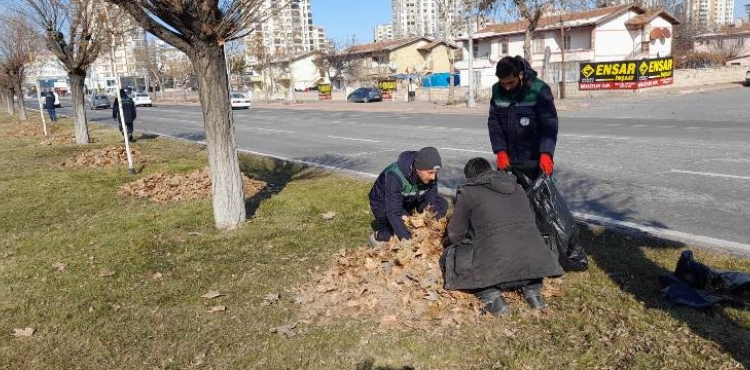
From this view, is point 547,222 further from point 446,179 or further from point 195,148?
point 195,148

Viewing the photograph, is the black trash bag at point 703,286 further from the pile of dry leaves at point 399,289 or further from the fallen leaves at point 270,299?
the fallen leaves at point 270,299

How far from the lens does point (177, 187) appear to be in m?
8.68

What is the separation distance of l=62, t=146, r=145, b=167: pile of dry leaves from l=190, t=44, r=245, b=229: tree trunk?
6.88 meters

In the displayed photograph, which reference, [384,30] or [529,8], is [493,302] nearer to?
[529,8]

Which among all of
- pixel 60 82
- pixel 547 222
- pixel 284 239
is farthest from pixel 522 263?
pixel 60 82

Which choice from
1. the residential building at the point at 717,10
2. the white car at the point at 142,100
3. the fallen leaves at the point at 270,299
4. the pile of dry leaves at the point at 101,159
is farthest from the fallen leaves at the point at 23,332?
the residential building at the point at 717,10

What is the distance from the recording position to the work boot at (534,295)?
395cm

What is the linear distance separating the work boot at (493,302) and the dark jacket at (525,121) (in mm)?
1330

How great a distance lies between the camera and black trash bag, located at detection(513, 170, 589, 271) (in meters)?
4.20

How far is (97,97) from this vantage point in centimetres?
4850

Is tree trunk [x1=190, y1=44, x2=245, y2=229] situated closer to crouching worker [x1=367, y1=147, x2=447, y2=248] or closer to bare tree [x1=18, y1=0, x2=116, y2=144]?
crouching worker [x1=367, y1=147, x2=447, y2=248]

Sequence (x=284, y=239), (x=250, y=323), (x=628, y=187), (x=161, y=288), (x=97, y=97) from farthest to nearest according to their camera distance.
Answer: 1. (x=97, y=97)
2. (x=628, y=187)
3. (x=284, y=239)
4. (x=161, y=288)
5. (x=250, y=323)

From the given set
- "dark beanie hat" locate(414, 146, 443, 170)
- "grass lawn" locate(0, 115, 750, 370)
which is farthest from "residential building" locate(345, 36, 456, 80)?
"dark beanie hat" locate(414, 146, 443, 170)

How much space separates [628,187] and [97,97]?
4930 cm
